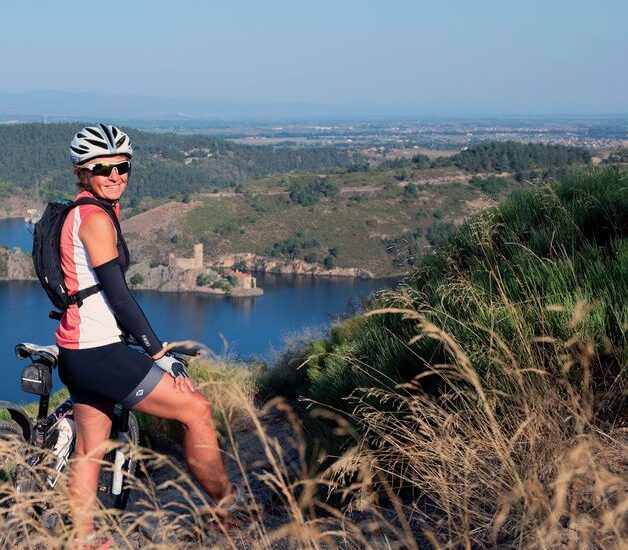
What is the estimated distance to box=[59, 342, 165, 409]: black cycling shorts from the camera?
101 inches

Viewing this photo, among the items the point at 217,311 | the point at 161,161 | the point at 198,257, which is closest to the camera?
the point at 217,311

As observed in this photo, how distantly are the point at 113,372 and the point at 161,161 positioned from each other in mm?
121151

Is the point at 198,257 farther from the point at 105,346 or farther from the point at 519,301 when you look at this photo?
the point at 105,346

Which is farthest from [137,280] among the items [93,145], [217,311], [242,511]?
[93,145]

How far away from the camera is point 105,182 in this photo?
2715 mm

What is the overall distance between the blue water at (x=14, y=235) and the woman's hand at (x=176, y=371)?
73081mm

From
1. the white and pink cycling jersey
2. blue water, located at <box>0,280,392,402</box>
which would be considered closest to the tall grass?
the white and pink cycling jersey

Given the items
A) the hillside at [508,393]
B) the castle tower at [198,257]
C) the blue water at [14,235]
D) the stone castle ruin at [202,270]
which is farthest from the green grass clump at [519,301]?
the blue water at [14,235]

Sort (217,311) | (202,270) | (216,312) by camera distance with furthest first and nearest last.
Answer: (202,270) → (217,311) → (216,312)

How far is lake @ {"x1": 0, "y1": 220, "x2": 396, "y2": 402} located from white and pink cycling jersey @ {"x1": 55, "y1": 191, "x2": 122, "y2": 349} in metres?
35.2

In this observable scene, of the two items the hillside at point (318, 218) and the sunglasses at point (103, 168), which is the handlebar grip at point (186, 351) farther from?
the hillside at point (318, 218)

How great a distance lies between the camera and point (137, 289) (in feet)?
206

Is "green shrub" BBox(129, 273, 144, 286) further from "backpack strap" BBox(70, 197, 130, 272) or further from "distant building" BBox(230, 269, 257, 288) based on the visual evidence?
"backpack strap" BBox(70, 197, 130, 272)

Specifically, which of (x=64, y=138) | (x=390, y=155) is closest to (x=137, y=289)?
(x=64, y=138)
